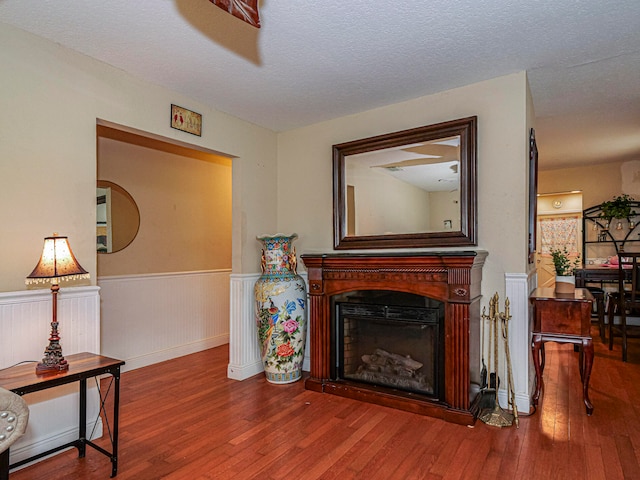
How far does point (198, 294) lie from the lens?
461 centimetres

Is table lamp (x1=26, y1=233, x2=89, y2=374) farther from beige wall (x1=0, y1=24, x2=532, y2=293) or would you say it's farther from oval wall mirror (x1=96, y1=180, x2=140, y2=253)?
oval wall mirror (x1=96, y1=180, x2=140, y2=253)

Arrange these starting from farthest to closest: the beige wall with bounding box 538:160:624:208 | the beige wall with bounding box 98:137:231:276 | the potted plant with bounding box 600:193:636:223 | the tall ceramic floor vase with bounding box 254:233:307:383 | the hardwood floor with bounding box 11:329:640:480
A: the beige wall with bounding box 538:160:624:208
the potted plant with bounding box 600:193:636:223
the beige wall with bounding box 98:137:231:276
the tall ceramic floor vase with bounding box 254:233:307:383
the hardwood floor with bounding box 11:329:640:480

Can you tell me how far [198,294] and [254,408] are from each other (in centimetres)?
209

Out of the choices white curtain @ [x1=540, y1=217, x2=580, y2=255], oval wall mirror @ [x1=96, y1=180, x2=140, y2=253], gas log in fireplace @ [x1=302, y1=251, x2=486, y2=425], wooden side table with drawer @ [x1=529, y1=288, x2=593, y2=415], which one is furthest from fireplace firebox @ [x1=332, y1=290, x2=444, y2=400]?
white curtain @ [x1=540, y1=217, x2=580, y2=255]

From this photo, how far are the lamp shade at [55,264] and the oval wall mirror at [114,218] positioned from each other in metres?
1.81

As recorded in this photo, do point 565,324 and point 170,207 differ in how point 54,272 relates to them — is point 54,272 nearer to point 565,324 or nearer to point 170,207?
point 170,207

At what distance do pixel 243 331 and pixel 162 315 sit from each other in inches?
45.4

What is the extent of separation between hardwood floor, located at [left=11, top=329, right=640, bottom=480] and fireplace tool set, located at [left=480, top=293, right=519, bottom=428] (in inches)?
3.3

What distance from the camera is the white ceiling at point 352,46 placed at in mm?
1988

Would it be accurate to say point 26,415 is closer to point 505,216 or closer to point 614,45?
point 505,216

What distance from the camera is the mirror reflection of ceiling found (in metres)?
2.99

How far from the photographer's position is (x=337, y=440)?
2.35 metres

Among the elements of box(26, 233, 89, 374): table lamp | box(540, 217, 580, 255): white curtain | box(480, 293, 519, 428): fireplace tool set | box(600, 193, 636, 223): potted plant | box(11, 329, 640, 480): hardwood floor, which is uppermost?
box(600, 193, 636, 223): potted plant

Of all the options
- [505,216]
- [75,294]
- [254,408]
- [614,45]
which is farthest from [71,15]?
[614,45]
